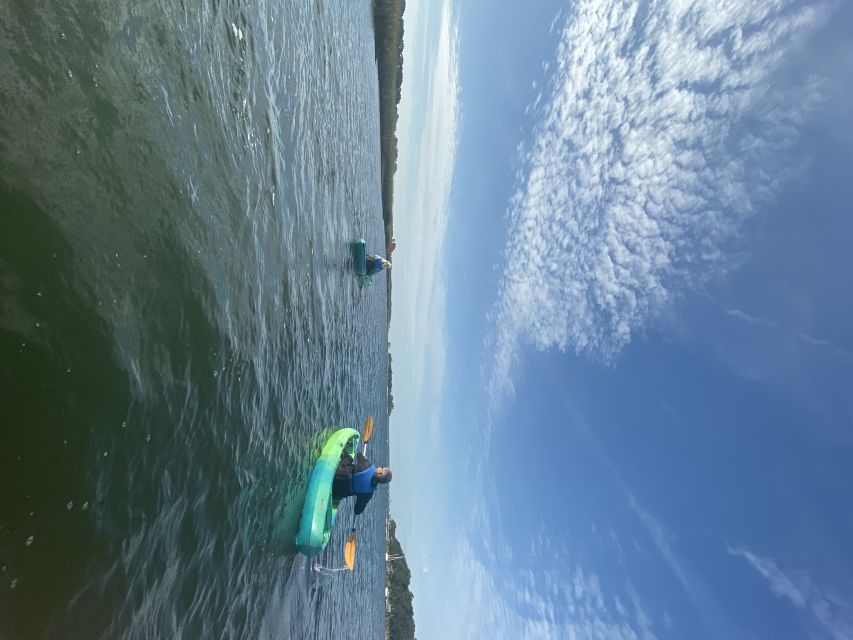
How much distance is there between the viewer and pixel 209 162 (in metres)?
8.54

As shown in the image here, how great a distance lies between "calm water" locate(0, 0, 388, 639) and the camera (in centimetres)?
470

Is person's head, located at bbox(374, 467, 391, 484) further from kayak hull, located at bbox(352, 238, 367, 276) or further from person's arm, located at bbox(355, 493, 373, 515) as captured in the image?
kayak hull, located at bbox(352, 238, 367, 276)

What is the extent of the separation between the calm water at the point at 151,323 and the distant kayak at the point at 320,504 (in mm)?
483

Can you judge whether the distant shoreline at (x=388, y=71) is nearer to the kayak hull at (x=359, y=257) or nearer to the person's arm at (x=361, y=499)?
the kayak hull at (x=359, y=257)

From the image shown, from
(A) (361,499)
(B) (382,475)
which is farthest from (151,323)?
(A) (361,499)

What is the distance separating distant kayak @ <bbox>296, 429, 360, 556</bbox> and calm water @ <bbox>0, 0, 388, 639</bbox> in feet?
1.59

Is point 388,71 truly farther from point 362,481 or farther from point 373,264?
point 362,481

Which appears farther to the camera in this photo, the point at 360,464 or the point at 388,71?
the point at 388,71

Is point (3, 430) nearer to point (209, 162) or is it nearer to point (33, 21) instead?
point (33, 21)

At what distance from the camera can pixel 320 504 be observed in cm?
1320

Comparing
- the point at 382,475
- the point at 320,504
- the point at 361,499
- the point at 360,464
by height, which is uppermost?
the point at 360,464

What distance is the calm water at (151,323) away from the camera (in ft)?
15.4

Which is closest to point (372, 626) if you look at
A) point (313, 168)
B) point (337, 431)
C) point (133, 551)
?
point (337, 431)

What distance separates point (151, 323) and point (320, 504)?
26.3 ft
